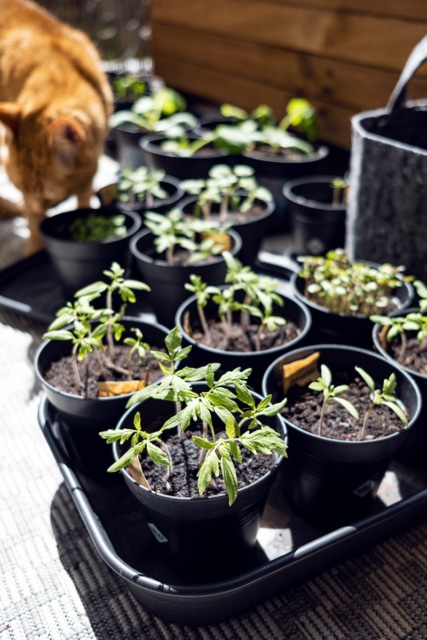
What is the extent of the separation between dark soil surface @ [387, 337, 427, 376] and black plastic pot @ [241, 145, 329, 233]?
1.08 meters

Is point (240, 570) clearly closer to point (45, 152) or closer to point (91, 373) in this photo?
point (91, 373)

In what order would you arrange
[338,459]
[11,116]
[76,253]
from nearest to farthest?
[338,459] < [76,253] < [11,116]

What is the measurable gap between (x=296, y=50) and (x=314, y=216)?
3.62ft

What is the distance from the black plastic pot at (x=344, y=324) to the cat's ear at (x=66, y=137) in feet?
2.98

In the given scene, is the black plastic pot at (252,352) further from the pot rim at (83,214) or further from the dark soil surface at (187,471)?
the pot rim at (83,214)

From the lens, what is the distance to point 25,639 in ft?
3.28

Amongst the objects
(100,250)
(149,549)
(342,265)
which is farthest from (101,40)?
(149,549)

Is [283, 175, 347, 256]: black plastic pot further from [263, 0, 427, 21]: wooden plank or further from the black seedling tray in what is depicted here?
the black seedling tray

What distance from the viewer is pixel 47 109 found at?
195 cm

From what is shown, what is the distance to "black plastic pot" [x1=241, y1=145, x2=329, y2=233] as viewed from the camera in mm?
2230

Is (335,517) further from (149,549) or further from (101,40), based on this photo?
(101,40)

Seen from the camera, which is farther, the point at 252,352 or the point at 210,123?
the point at 210,123

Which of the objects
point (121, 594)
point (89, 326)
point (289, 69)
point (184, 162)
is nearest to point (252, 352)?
point (89, 326)

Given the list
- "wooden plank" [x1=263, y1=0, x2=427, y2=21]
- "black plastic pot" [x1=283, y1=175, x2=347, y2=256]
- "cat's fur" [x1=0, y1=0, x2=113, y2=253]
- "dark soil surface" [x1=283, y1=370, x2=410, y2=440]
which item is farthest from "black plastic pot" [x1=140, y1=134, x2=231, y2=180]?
"dark soil surface" [x1=283, y1=370, x2=410, y2=440]
